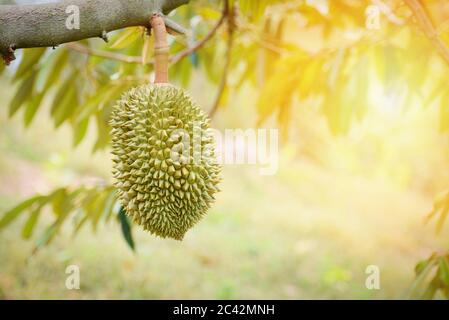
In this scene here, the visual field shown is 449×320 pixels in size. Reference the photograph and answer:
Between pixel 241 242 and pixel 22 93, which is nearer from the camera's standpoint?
pixel 22 93

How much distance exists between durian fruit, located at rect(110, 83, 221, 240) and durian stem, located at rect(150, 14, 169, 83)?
0.08 feet

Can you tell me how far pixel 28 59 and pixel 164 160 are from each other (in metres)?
0.92

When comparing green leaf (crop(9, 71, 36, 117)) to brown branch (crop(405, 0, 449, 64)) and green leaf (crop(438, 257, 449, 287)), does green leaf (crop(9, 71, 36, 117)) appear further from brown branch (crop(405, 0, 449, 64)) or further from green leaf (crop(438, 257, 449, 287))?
green leaf (crop(438, 257, 449, 287))

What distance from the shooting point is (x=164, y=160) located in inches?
35.0

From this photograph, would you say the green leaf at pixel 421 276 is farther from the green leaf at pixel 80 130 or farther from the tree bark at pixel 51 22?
the green leaf at pixel 80 130

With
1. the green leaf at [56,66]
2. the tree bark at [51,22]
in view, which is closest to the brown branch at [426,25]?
the tree bark at [51,22]

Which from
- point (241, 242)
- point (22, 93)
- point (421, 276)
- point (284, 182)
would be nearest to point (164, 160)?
point (421, 276)

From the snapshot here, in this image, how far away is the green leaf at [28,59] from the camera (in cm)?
154

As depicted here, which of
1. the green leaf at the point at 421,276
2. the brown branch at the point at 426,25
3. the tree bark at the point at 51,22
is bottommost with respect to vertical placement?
the green leaf at the point at 421,276

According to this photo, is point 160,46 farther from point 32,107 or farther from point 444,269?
point 32,107

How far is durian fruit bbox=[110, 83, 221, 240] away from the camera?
89 centimetres

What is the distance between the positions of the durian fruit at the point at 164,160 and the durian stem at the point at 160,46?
24 millimetres

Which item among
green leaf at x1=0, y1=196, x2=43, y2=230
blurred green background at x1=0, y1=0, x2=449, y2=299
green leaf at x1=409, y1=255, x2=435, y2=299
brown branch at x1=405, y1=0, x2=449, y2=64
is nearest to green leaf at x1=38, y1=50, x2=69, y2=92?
blurred green background at x1=0, y1=0, x2=449, y2=299
